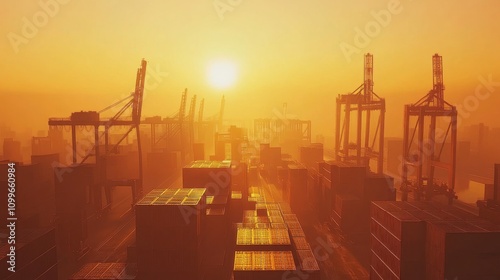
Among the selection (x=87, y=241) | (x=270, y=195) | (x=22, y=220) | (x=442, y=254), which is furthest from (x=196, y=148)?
(x=442, y=254)

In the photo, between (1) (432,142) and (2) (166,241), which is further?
(1) (432,142)

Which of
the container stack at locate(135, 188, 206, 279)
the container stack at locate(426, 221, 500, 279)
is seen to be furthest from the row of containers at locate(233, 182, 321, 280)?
the container stack at locate(426, 221, 500, 279)

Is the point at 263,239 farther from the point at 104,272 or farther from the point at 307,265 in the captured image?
the point at 104,272

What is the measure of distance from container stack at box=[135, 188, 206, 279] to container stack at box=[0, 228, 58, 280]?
625 centimetres

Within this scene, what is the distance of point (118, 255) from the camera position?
29641 millimetres

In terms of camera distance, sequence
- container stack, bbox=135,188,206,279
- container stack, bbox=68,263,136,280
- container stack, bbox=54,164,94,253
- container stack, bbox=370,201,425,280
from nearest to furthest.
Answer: container stack, bbox=370,201,425,280 → container stack, bbox=68,263,136,280 → container stack, bbox=135,188,206,279 → container stack, bbox=54,164,94,253

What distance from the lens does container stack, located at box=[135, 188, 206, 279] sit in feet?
68.6

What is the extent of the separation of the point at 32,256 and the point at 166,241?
8198mm

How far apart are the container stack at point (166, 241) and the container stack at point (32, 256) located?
625 centimetres

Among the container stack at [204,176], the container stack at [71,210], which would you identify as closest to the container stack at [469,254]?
the container stack at [204,176]

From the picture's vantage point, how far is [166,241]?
68.8ft

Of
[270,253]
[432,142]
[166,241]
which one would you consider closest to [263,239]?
[270,253]

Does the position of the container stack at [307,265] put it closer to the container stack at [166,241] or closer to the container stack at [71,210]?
the container stack at [166,241]

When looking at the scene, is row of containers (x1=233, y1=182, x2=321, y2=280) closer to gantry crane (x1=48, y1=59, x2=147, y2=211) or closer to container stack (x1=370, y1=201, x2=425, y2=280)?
container stack (x1=370, y1=201, x2=425, y2=280)
